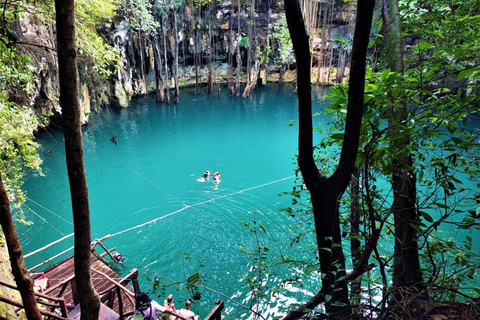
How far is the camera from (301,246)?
22.9ft

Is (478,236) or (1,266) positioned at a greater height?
(1,266)

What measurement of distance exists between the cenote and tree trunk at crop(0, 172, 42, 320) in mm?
759

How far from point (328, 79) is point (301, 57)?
24.2 m

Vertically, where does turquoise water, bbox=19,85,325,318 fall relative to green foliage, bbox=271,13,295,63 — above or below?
below

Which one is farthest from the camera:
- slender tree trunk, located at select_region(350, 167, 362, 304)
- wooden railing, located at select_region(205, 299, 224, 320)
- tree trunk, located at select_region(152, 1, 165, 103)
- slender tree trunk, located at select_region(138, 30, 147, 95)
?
slender tree trunk, located at select_region(138, 30, 147, 95)

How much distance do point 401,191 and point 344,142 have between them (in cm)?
86

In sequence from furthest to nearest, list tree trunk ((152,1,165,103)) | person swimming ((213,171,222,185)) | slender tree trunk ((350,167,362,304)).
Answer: tree trunk ((152,1,165,103))
person swimming ((213,171,222,185))
slender tree trunk ((350,167,362,304))

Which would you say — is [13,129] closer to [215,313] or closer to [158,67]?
[215,313]

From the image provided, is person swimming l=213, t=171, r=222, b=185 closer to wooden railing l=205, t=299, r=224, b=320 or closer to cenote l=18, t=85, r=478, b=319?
cenote l=18, t=85, r=478, b=319

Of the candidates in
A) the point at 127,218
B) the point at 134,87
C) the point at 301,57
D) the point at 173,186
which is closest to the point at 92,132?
the point at 134,87

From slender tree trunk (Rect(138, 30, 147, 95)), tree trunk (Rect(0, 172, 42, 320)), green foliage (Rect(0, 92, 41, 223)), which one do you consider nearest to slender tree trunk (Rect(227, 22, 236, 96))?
slender tree trunk (Rect(138, 30, 147, 95))

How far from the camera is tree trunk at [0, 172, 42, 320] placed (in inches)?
59.0

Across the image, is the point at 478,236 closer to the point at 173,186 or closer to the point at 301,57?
the point at 301,57

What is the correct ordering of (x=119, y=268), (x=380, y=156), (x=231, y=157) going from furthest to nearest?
(x=231, y=157), (x=119, y=268), (x=380, y=156)
